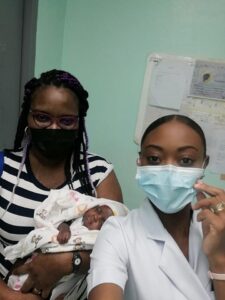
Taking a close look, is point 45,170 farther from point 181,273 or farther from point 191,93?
point 191,93

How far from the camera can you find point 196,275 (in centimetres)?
104

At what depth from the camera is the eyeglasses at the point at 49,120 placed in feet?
4.51

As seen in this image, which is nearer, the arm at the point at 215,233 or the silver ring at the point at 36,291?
the arm at the point at 215,233

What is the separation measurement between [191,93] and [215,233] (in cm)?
119

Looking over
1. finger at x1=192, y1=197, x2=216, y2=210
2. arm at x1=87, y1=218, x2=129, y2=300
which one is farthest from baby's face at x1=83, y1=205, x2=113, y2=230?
finger at x1=192, y1=197, x2=216, y2=210

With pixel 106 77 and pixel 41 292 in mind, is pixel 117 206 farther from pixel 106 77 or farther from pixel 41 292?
pixel 106 77

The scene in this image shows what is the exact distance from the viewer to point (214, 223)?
1009mm

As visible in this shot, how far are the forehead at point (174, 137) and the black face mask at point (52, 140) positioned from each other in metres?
0.38

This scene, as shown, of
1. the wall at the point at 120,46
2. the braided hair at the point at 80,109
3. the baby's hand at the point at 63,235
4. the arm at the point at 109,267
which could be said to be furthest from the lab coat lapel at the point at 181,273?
the wall at the point at 120,46

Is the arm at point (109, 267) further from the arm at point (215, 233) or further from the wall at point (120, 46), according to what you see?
the wall at point (120, 46)

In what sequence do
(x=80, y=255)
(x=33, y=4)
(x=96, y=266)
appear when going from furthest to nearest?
1. (x=33, y=4)
2. (x=80, y=255)
3. (x=96, y=266)

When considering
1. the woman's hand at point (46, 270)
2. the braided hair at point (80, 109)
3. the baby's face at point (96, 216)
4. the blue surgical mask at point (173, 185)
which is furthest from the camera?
the braided hair at point (80, 109)

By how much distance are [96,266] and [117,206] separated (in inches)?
16.1

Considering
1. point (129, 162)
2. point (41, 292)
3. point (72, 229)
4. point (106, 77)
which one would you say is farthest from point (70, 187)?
point (106, 77)
